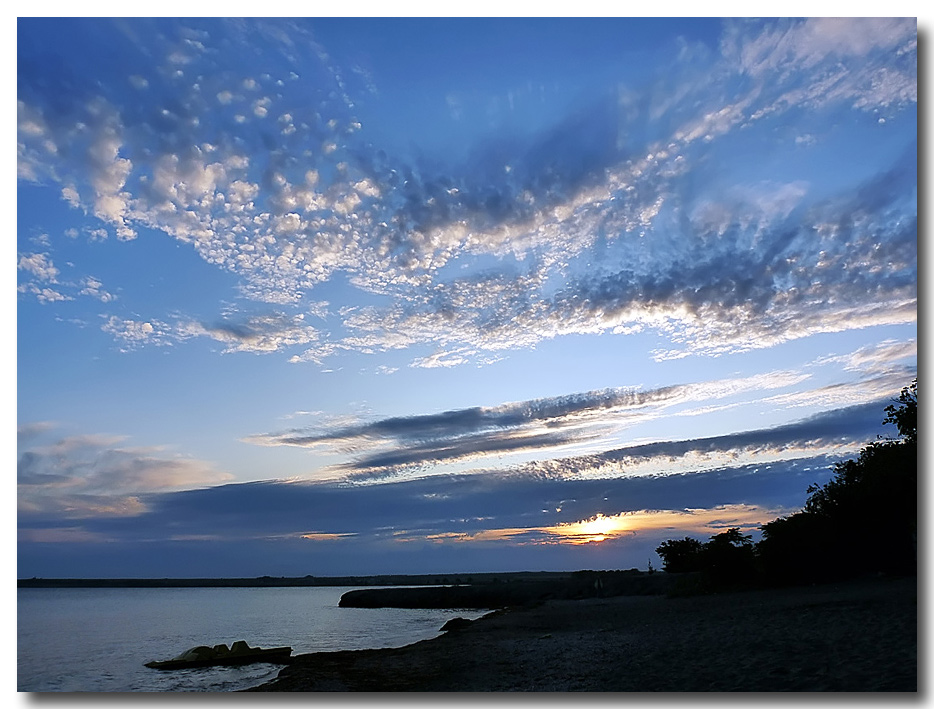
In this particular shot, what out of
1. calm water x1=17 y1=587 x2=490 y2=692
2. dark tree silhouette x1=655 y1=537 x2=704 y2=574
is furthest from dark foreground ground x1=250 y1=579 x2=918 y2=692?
dark tree silhouette x1=655 y1=537 x2=704 y2=574

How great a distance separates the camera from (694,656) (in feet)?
37.8

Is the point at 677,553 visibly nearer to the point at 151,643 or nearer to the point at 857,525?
the point at 857,525

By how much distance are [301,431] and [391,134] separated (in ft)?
21.7

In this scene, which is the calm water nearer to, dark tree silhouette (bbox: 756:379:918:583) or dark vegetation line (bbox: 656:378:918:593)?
dark vegetation line (bbox: 656:378:918:593)

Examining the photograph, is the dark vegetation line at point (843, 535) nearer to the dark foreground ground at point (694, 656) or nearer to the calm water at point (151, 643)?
the dark foreground ground at point (694, 656)

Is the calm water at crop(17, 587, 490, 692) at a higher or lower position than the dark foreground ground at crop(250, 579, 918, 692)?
lower

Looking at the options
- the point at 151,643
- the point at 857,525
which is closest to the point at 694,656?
the point at 857,525

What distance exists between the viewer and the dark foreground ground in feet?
31.2

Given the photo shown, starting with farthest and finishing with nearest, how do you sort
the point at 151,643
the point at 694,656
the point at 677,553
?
1. the point at 677,553
2. the point at 151,643
3. the point at 694,656

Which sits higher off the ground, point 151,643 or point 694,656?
Answer: point 694,656

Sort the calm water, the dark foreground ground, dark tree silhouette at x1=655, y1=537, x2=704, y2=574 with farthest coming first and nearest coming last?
1. dark tree silhouette at x1=655, y1=537, x2=704, y2=574
2. the calm water
3. the dark foreground ground

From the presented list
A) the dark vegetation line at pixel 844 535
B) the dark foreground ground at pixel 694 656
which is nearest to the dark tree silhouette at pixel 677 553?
the dark vegetation line at pixel 844 535
